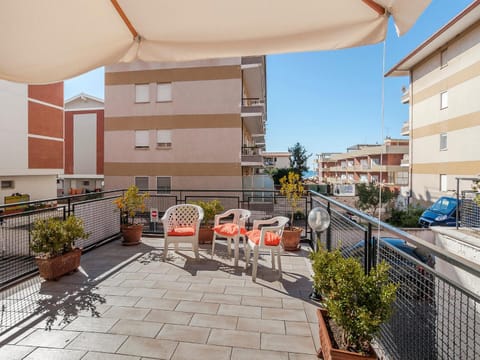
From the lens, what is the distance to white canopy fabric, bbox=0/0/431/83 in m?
1.41

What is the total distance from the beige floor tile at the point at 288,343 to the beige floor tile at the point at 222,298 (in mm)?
678

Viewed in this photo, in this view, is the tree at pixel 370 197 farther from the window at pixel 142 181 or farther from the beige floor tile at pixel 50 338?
the beige floor tile at pixel 50 338

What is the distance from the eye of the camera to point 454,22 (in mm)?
12609

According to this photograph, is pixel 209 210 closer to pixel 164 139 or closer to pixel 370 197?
pixel 164 139

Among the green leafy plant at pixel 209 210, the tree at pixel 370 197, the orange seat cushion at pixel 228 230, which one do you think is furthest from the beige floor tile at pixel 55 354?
the tree at pixel 370 197

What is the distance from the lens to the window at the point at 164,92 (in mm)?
12673

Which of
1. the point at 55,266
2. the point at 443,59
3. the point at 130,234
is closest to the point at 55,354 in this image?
the point at 55,266

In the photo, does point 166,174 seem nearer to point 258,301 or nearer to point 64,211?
point 64,211

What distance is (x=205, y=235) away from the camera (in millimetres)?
5258

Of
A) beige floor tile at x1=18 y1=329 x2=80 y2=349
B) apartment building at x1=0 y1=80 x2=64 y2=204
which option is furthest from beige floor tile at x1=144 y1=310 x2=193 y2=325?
apartment building at x1=0 y1=80 x2=64 y2=204

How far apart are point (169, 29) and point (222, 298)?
8.75 ft

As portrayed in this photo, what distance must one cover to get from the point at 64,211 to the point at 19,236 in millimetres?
693

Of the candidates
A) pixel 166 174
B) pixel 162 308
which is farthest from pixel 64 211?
pixel 166 174

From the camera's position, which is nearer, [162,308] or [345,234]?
[162,308]
